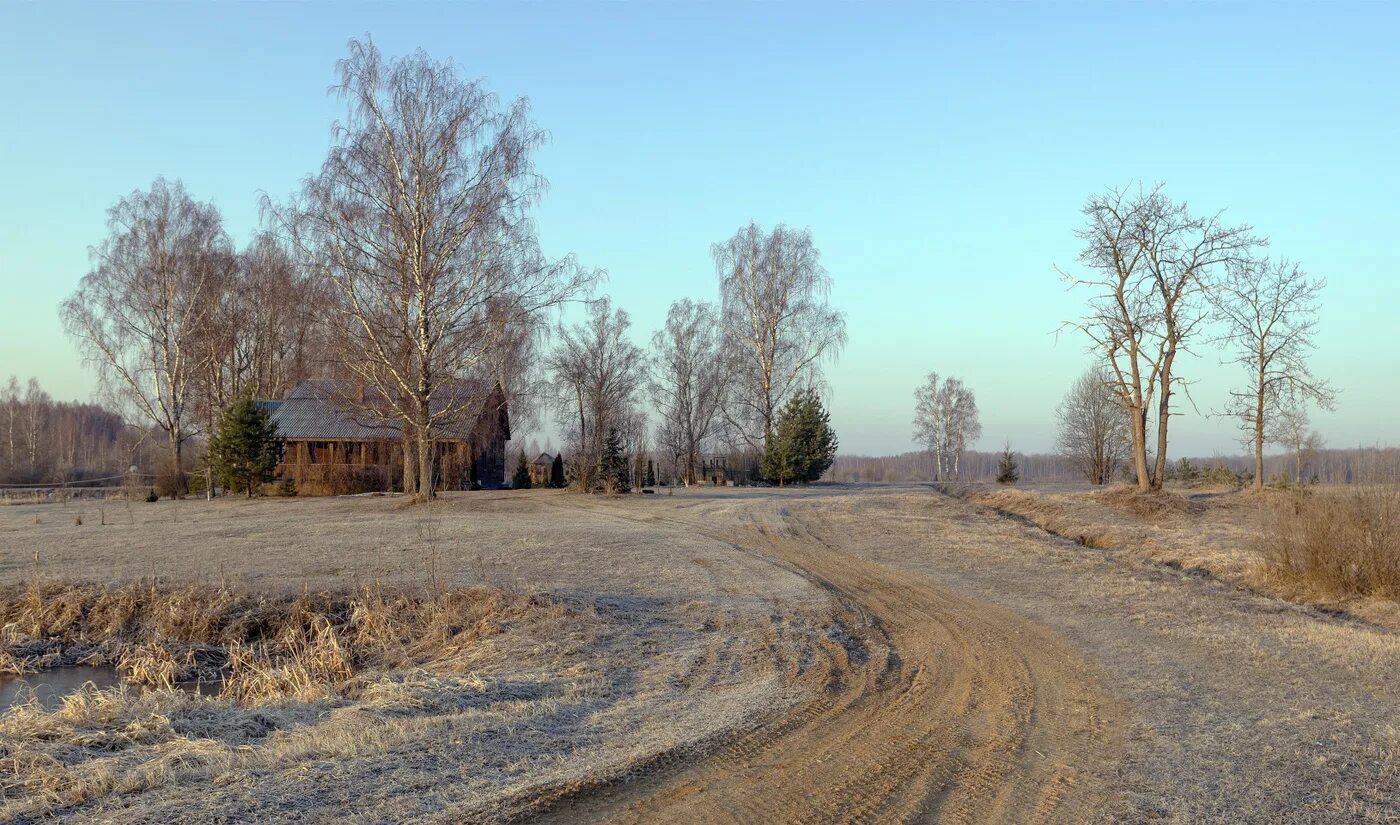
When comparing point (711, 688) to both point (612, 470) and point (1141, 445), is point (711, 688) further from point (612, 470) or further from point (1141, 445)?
point (612, 470)

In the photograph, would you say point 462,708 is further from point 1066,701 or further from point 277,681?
point 1066,701

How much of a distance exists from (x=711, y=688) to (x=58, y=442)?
96.2 metres

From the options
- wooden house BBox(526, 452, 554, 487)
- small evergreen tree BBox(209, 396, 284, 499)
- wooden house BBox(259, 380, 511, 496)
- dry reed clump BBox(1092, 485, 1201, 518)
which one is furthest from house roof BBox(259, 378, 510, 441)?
dry reed clump BBox(1092, 485, 1201, 518)

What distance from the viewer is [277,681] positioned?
10.2m

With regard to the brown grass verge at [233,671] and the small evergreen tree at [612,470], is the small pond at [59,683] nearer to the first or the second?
the brown grass verge at [233,671]

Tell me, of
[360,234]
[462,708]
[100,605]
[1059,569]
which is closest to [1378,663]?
[1059,569]

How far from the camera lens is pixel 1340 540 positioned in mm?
13812

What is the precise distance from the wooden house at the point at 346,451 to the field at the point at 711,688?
16700 mm

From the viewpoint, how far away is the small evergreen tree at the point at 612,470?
35.8m

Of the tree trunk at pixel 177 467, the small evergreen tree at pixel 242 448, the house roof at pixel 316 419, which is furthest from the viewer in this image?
the house roof at pixel 316 419

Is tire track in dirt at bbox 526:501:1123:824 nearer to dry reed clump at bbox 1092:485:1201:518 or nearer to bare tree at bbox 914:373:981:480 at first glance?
dry reed clump at bbox 1092:485:1201:518

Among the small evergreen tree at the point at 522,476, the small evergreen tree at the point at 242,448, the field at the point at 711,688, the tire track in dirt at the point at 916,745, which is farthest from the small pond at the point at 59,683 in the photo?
the small evergreen tree at the point at 522,476

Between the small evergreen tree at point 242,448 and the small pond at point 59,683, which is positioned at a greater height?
the small evergreen tree at point 242,448

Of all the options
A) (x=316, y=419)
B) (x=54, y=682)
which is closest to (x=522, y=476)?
(x=316, y=419)
